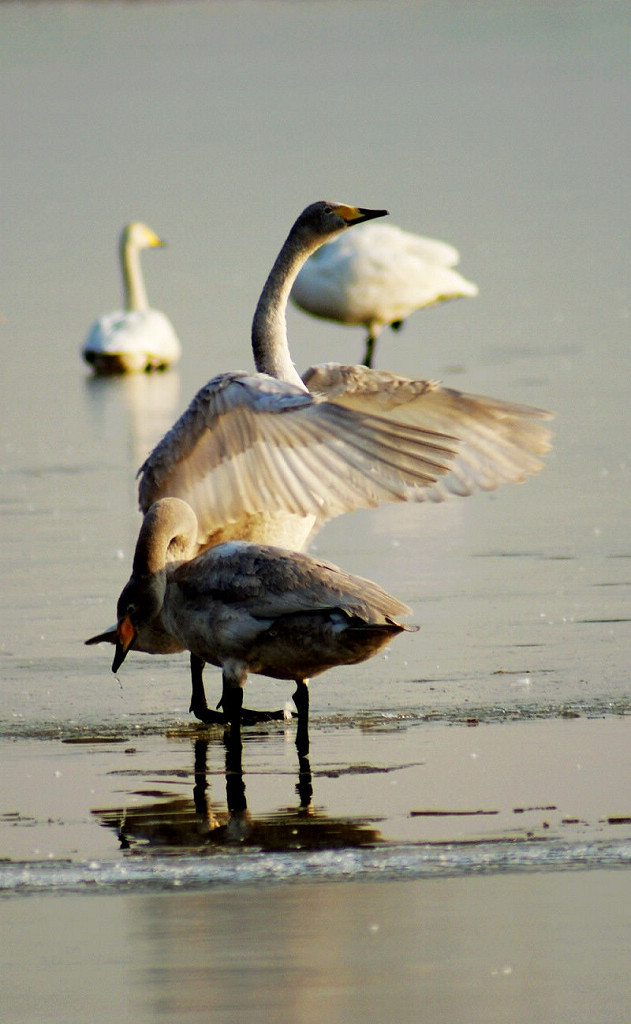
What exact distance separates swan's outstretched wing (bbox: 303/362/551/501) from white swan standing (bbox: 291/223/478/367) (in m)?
9.61

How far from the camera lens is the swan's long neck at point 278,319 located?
7.68m

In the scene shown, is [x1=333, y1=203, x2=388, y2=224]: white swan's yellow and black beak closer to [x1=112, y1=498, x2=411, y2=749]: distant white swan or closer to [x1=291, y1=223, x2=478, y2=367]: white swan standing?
[x1=112, y1=498, x2=411, y2=749]: distant white swan

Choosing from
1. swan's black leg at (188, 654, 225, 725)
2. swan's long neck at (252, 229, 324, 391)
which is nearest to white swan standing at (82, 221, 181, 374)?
swan's long neck at (252, 229, 324, 391)

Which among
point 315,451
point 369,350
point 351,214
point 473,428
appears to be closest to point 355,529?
point 351,214

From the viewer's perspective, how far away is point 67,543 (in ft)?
32.7

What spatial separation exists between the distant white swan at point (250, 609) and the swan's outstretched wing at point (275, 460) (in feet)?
0.62

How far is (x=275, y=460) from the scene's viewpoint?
21.2ft

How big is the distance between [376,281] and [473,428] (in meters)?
10.4

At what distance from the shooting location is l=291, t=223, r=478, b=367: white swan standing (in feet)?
56.2

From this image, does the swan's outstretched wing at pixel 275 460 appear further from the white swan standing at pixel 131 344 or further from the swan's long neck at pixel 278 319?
the white swan standing at pixel 131 344

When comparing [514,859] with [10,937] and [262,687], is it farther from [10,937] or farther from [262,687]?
[262,687]

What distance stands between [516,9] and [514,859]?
54052 millimetres

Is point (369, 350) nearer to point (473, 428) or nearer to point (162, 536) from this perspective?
point (473, 428)

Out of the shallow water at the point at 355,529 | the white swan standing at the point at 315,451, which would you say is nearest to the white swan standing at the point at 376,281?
the shallow water at the point at 355,529
